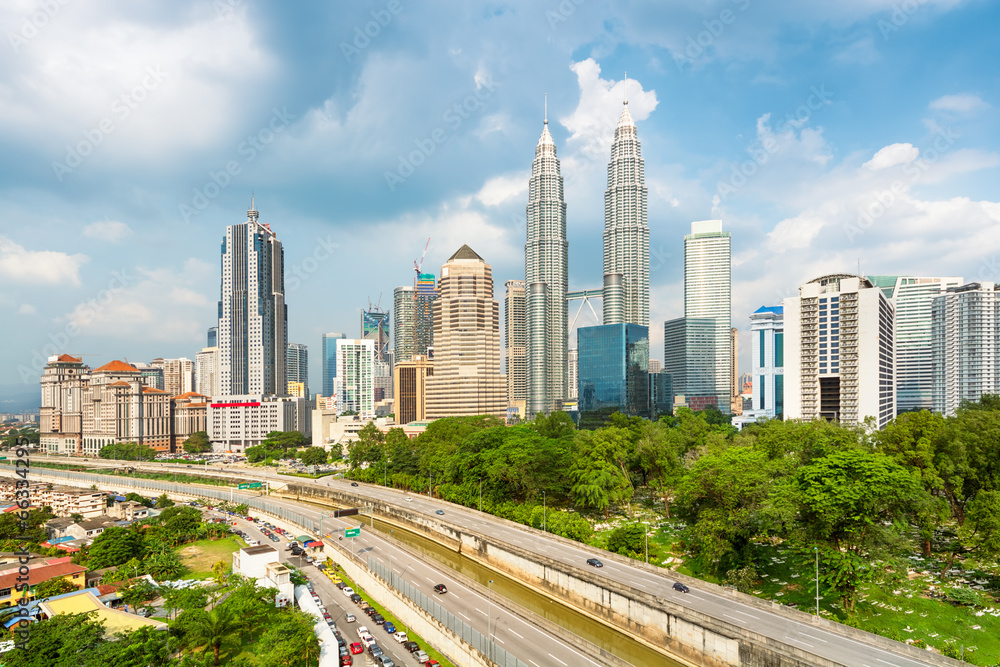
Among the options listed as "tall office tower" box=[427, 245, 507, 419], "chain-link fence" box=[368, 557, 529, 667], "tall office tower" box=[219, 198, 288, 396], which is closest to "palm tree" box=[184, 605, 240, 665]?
"chain-link fence" box=[368, 557, 529, 667]

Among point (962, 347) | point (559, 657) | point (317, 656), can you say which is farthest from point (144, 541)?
point (962, 347)

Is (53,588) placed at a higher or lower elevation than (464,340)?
lower

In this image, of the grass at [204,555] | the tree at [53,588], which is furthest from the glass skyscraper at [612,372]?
the tree at [53,588]

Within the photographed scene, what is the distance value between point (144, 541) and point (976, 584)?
66217 mm

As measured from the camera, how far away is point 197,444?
440 ft

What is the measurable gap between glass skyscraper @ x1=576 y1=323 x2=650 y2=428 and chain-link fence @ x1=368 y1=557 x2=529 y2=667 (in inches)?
4325

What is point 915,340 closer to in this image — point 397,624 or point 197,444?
point 397,624

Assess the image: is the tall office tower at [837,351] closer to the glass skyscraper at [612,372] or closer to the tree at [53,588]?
the glass skyscraper at [612,372]

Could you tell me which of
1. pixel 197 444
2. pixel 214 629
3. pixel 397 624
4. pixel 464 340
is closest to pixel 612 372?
pixel 464 340

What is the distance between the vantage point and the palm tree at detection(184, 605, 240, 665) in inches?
1138

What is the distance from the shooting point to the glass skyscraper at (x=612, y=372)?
149000 mm

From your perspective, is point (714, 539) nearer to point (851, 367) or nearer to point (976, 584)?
point (976, 584)

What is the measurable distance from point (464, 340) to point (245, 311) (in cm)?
9976

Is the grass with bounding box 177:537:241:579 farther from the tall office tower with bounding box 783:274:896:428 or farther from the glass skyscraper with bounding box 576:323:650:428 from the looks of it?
the glass skyscraper with bounding box 576:323:650:428
